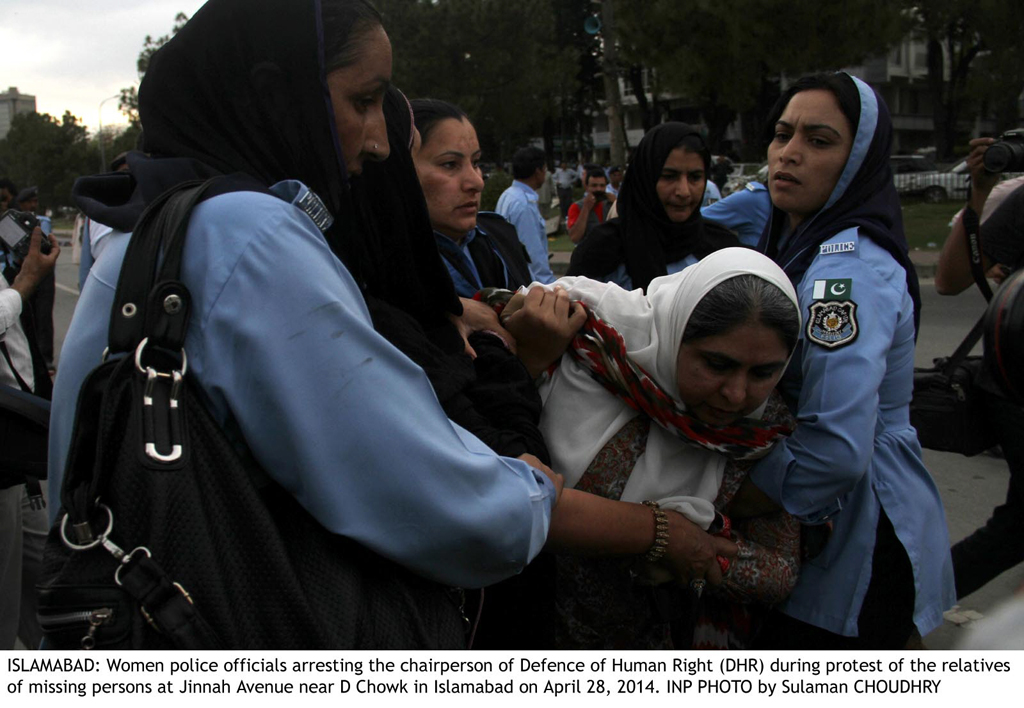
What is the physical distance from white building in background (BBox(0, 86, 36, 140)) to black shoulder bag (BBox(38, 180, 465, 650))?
88.4 m

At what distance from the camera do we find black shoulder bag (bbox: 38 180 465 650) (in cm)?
100

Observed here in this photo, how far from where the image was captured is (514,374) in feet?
5.51

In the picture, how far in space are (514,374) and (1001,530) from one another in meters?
2.18

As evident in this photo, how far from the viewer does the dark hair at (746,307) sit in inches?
65.0

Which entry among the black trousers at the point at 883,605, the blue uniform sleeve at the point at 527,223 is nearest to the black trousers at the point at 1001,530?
the black trousers at the point at 883,605

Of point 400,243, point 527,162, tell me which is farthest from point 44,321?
point 400,243

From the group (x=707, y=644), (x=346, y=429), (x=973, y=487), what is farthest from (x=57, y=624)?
(x=973, y=487)

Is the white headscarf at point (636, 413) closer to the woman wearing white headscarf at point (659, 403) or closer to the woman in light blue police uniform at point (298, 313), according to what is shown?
the woman wearing white headscarf at point (659, 403)

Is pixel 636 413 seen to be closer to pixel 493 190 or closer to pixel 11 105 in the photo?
pixel 493 190

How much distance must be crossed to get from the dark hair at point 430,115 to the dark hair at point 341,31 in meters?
Answer: 1.24

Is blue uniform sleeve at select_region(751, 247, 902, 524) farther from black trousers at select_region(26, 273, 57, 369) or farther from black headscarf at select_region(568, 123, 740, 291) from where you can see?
→ black trousers at select_region(26, 273, 57, 369)

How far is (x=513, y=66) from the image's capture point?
30859mm
